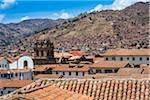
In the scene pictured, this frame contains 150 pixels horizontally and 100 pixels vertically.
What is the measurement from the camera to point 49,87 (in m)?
14.6

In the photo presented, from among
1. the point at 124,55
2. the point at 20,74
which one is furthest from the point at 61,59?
the point at 20,74

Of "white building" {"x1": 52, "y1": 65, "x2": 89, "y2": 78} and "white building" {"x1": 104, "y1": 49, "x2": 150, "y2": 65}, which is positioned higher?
"white building" {"x1": 104, "y1": 49, "x2": 150, "y2": 65}

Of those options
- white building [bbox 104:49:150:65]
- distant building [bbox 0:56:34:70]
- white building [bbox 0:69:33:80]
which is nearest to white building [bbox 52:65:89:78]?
white building [bbox 0:69:33:80]

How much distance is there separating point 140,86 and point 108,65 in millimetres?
59357

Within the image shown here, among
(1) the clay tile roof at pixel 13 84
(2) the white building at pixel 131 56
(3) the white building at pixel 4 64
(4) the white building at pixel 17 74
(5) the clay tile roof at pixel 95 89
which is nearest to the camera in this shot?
(5) the clay tile roof at pixel 95 89

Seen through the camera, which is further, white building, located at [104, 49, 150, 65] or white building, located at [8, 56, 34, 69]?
white building, located at [8, 56, 34, 69]

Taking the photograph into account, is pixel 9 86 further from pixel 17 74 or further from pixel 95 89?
pixel 95 89

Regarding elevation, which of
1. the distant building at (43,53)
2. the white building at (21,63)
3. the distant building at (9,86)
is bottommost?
the distant building at (9,86)

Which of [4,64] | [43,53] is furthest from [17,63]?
[43,53]

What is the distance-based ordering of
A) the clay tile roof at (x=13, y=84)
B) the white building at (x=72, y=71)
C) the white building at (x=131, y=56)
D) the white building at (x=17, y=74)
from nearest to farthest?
the clay tile roof at (x=13, y=84) → the white building at (x=72, y=71) → the white building at (x=17, y=74) → the white building at (x=131, y=56)

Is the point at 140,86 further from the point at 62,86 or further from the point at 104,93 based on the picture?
the point at 62,86

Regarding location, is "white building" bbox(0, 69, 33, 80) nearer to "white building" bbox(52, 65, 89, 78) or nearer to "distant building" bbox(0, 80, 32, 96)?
"white building" bbox(52, 65, 89, 78)

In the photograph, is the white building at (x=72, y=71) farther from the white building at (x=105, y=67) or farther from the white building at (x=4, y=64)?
the white building at (x=4, y=64)

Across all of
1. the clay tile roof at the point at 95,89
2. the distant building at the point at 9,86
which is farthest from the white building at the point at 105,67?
the clay tile roof at the point at 95,89
